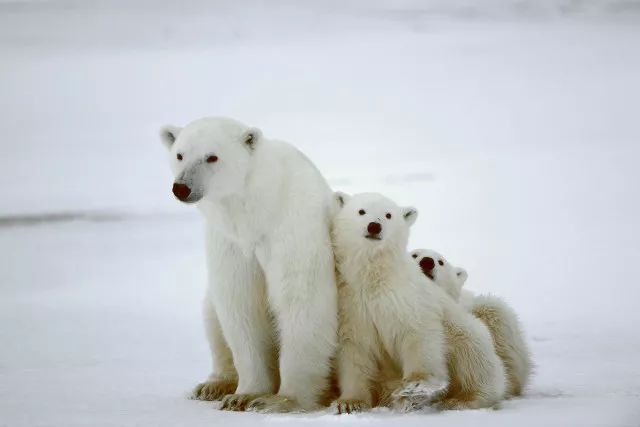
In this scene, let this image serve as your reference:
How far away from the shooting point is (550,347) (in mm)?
7949

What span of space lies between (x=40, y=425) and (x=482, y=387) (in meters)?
2.26

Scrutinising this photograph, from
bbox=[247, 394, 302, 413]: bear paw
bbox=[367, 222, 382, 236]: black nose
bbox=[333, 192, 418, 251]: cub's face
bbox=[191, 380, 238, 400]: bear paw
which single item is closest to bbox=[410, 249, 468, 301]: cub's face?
bbox=[333, 192, 418, 251]: cub's face

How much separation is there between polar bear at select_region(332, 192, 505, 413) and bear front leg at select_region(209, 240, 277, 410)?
0.45 metres

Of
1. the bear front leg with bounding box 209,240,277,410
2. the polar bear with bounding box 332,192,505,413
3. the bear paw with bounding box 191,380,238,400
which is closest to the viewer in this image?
the polar bear with bounding box 332,192,505,413

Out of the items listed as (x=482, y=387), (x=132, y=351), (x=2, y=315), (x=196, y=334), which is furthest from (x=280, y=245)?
(x=2, y=315)

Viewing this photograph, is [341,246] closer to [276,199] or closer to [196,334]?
[276,199]

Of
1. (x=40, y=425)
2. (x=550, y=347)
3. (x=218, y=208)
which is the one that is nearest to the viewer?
(x=40, y=425)

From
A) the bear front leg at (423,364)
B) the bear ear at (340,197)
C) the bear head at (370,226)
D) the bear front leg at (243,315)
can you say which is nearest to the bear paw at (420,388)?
the bear front leg at (423,364)

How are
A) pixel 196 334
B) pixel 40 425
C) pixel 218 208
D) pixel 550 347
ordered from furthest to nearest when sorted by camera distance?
pixel 196 334
pixel 550 347
pixel 218 208
pixel 40 425

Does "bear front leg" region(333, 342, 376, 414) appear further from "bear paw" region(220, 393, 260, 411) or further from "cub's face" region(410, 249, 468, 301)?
"cub's face" region(410, 249, 468, 301)

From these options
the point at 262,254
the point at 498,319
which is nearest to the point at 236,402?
the point at 262,254

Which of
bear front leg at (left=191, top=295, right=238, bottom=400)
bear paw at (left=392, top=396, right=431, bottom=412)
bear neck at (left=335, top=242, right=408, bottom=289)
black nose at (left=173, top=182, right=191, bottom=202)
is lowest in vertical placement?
bear paw at (left=392, top=396, right=431, bottom=412)

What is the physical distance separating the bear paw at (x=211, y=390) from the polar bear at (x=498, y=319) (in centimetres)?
132

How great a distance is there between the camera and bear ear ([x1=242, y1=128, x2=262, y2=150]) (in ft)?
19.6
